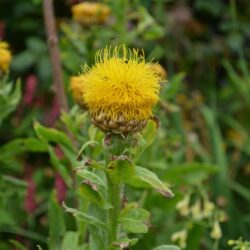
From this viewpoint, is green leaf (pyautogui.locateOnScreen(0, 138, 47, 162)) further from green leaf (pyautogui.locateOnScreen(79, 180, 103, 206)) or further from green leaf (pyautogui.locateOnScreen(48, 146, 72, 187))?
green leaf (pyautogui.locateOnScreen(79, 180, 103, 206))

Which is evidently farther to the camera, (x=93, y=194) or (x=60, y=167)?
(x=60, y=167)

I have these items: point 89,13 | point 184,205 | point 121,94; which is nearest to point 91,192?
point 121,94

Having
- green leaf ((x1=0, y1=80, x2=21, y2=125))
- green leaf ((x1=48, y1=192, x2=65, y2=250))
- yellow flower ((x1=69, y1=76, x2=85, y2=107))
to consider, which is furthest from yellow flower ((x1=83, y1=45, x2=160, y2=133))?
green leaf ((x1=0, y1=80, x2=21, y2=125))

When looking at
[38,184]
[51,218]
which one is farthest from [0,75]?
[38,184]

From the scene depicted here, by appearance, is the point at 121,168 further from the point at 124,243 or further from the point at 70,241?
the point at 70,241

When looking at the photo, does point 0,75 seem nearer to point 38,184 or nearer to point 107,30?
point 107,30

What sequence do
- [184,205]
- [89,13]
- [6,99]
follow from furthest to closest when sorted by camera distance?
[89,13] < [184,205] < [6,99]
